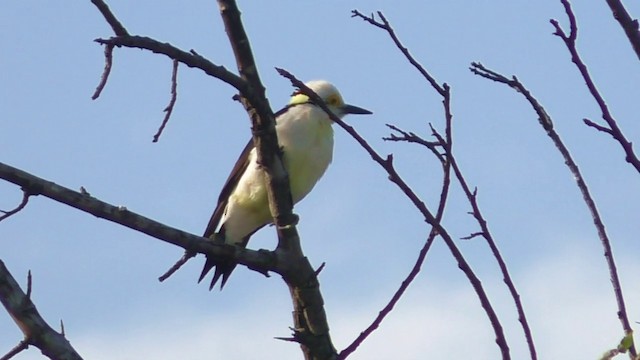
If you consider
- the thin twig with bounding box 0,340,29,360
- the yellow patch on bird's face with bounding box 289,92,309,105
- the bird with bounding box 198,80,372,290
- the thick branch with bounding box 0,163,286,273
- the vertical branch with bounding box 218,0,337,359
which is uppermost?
the yellow patch on bird's face with bounding box 289,92,309,105

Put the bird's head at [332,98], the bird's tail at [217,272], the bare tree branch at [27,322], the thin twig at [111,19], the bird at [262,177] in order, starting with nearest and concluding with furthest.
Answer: the bare tree branch at [27,322]
the thin twig at [111,19]
the bird's tail at [217,272]
the bird at [262,177]
the bird's head at [332,98]

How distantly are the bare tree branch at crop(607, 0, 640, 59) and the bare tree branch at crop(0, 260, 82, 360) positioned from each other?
205 centimetres

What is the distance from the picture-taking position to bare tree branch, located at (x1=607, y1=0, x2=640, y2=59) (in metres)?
2.93

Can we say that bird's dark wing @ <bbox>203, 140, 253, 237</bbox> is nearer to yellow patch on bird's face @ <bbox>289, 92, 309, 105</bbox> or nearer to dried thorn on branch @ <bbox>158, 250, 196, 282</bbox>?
yellow patch on bird's face @ <bbox>289, 92, 309, 105</bbox>

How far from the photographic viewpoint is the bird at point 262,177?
7.40 m

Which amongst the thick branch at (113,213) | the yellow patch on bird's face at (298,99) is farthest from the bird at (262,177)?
the thick branch at (113,213)

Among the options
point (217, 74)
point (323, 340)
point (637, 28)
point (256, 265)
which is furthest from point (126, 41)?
point (637, 28)

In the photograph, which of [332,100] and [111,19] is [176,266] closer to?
[111,19]

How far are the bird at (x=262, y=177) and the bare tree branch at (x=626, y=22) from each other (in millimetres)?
4410

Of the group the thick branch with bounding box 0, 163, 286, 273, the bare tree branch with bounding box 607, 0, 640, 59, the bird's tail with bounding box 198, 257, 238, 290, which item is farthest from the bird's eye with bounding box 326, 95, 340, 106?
the bare tree branch with bounding box 607, 0, 640, 59

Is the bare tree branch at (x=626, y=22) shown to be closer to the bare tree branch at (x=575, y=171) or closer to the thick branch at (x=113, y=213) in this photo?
the bare tree branch at (x=575, y=171)

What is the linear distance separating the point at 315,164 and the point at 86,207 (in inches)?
137

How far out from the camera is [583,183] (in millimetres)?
3455

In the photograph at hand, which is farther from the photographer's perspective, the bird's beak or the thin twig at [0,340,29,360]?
the bird's beak
